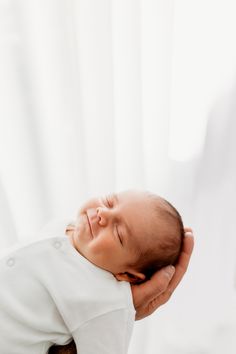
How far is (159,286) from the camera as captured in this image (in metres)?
0.91

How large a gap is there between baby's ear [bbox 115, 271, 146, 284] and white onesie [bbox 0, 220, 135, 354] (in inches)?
0.8

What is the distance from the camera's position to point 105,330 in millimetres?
859

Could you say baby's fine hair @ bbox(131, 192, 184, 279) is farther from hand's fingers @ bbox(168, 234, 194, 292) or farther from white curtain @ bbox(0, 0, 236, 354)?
white curtain @ bbox(0, 0, 236, 354)

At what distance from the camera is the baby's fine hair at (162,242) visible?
90 centimetres

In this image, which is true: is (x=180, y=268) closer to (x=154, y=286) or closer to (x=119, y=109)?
(x=154, y=286)

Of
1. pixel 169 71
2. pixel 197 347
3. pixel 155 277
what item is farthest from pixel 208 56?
pixel 197 347

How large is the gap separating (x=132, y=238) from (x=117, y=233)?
4 centimetres

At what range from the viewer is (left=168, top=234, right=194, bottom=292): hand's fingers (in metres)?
0.96

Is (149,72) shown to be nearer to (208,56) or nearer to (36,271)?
(208,56)

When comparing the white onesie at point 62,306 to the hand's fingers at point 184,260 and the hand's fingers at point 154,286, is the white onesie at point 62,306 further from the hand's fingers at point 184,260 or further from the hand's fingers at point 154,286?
the hand's fingers at point 184,260

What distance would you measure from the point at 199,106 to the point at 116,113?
0.24 m

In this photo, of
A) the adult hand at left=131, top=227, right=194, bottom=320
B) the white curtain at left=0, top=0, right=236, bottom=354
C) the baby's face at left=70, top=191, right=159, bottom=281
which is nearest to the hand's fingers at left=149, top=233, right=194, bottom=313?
the adult hand at left=131, top=227, right=194, bottom=320

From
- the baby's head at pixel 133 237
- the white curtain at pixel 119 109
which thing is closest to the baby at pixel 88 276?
the baby's head at pixel 133 237

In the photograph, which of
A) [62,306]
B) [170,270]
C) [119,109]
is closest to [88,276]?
[62,306]
